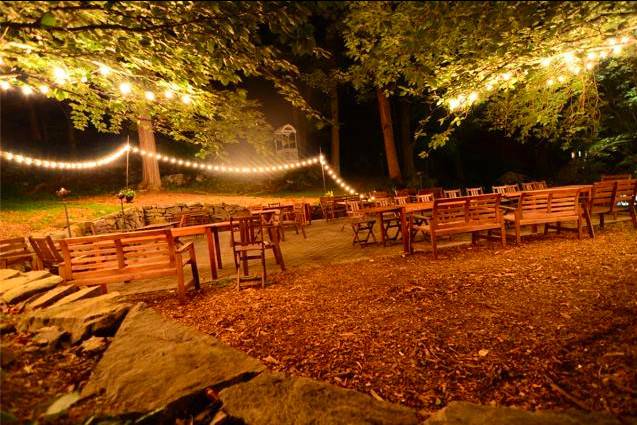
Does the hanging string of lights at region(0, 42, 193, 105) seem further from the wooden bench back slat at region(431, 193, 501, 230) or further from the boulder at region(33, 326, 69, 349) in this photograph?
the wooden bench back slat at region(431, 193, 501, 230)

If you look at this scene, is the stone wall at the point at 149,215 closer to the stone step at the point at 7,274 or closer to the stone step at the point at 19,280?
the stone step at the point at 7,274

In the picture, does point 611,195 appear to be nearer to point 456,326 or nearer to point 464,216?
point 464,216

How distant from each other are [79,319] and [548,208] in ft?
23.7

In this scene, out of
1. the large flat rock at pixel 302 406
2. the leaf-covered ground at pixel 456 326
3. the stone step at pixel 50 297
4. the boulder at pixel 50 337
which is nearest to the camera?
the large flat rock at pixel 302 406

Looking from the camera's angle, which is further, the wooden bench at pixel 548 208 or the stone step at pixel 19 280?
the wooden bench at pixel 548 208

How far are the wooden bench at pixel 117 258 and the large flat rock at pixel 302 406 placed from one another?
277 centimetres

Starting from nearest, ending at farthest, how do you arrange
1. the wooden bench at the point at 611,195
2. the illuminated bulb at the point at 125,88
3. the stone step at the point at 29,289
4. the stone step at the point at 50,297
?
the stone step at the point at 50,297, the stone step at the point at 29,289, the illuminated bulb at the point at 125,88, the wooden bench at the point at 611,195

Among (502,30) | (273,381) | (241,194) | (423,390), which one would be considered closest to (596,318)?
(423,390)

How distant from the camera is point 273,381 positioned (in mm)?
1930

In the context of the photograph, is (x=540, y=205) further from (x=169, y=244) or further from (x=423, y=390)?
(x=169, y=244)

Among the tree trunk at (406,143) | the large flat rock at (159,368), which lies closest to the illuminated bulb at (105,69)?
the large flat rock at (159,368)

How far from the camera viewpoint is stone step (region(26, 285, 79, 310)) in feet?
9.42

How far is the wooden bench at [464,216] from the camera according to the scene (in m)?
5.66

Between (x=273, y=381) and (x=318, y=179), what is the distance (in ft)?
63.9
